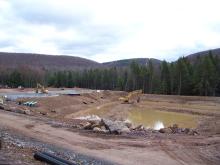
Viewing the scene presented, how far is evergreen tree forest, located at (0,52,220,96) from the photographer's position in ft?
280

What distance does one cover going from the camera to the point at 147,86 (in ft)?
391

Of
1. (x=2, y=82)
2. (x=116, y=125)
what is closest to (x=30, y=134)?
(x=116, y=125)

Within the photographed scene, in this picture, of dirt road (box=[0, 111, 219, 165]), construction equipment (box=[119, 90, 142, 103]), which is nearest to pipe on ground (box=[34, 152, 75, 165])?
dirt road (box=[0, 111, 219, 165])

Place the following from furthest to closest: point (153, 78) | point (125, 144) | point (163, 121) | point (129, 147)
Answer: point (153, 78)
point (163, 121)
point (125, 144)
point (129, 147)

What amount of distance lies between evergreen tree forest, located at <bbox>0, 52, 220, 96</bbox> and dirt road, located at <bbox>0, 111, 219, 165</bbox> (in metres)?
64.1

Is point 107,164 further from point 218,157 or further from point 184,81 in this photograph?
point 184,81

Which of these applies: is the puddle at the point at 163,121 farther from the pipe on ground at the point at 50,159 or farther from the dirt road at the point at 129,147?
the pipe on ground at the point at 50,159

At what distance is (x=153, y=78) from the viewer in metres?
113

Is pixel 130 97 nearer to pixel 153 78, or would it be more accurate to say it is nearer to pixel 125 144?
pixel 153 78

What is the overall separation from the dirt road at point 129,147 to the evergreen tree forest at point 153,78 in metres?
64.1

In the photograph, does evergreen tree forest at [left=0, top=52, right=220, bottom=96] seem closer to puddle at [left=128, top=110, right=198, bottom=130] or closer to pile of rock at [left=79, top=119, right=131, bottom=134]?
puddle at [left=128, top=110, right=198, bottom=130]

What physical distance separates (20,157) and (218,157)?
8.61m

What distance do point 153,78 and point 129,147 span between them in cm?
9443

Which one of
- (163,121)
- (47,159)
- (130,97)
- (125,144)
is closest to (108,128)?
(125,144)
